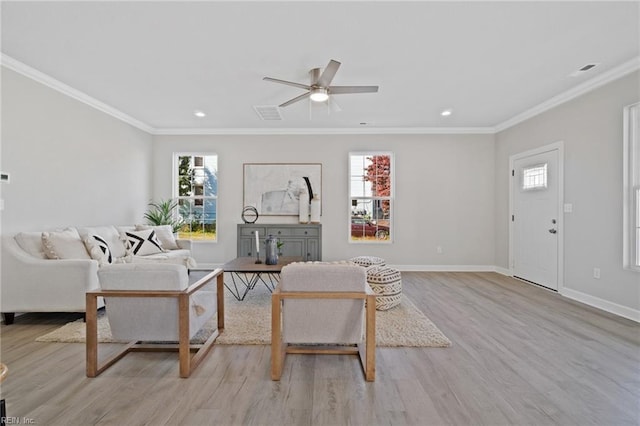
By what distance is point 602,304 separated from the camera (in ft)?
11.3

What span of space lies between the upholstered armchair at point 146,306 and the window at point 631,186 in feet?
14.0

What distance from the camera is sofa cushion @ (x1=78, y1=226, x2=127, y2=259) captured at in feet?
12.5

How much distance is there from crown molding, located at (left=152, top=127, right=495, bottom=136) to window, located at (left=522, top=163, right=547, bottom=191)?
3.95 feet

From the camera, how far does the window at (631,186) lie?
317cm

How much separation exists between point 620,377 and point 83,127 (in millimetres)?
6042

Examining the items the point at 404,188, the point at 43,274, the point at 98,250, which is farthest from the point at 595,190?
the point at 43,274

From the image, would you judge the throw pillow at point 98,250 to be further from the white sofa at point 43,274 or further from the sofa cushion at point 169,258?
the sofa cushion at point 169,258

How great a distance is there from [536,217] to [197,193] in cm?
578

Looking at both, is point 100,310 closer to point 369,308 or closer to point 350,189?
→ point 369,308

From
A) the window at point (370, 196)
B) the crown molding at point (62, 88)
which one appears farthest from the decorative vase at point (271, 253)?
the crown molding at point (62, 88)

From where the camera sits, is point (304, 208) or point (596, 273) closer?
point (596, 273)

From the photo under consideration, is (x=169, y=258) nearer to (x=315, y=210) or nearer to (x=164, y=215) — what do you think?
(x=164, y=215)

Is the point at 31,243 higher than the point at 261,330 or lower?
higher

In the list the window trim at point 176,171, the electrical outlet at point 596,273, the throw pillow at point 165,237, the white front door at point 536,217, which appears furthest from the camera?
the window trim at point 176,171
